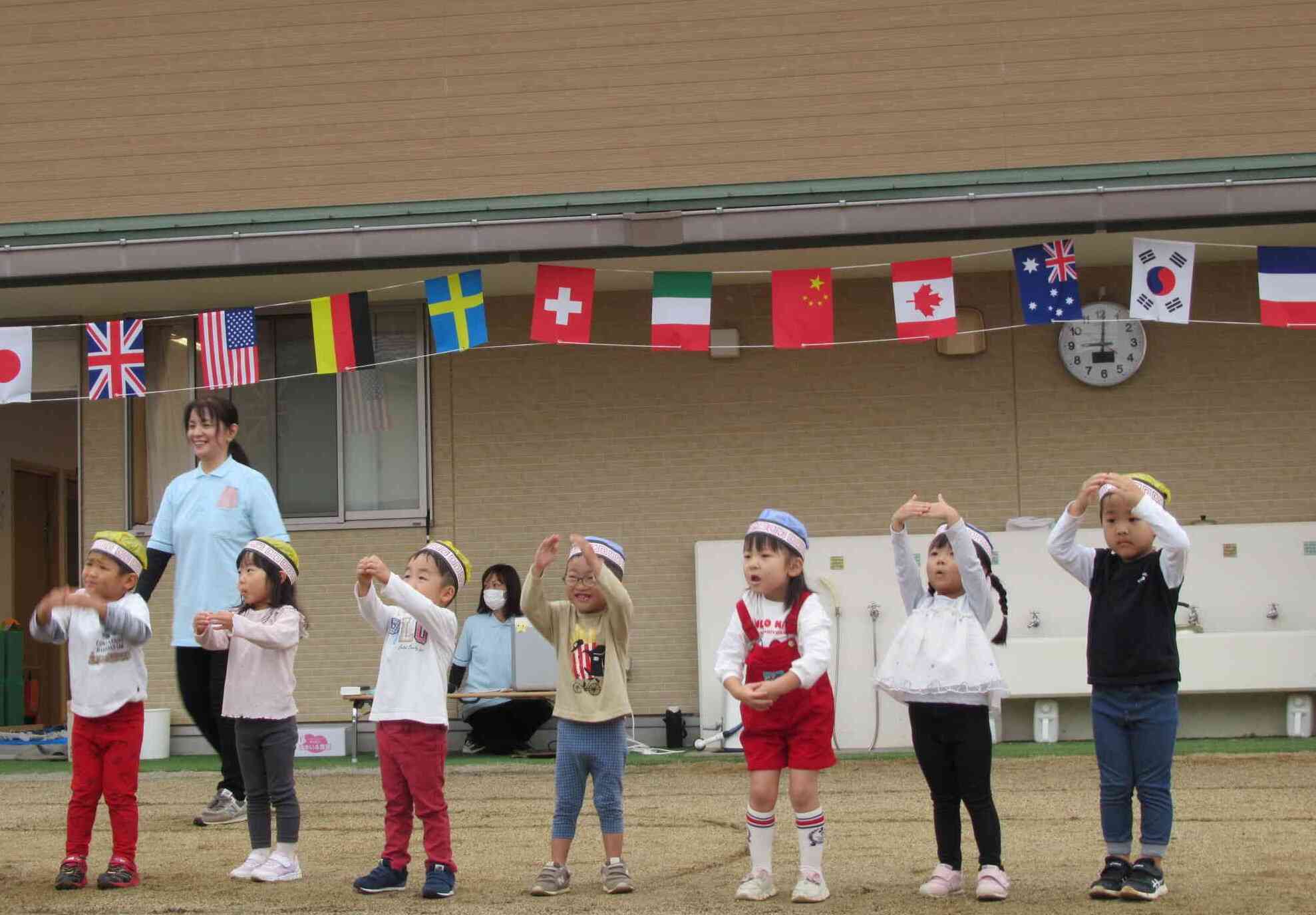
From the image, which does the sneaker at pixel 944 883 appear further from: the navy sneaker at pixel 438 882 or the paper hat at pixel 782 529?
the navy sneaker at pixel 438 882

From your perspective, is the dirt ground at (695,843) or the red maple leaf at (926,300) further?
the red maple leaf at (926,300)

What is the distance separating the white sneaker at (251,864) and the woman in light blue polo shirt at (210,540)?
1.14m

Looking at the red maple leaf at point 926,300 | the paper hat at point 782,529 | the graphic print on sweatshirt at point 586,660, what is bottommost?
the graphic print on sweatshirt at point 586,660

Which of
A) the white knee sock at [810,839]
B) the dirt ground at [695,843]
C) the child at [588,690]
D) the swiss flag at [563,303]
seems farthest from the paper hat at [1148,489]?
the swiss flag at [563,303]

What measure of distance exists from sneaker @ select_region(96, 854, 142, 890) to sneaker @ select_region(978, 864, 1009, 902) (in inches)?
115

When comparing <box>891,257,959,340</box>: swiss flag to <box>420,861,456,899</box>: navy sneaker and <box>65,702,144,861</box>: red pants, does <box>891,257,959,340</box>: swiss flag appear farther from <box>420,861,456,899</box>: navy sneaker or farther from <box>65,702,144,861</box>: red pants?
<box>65,702,144,861</box>: red pants

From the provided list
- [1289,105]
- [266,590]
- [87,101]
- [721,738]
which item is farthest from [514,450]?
[1289,105]

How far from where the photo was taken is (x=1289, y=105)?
10.6 meters

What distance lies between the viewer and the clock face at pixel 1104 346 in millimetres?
10336

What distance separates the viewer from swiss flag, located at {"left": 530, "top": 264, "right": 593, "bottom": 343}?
928 centimetres

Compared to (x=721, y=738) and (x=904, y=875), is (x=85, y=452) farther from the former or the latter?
(x=904, y=875)

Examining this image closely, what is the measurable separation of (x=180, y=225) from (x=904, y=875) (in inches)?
250

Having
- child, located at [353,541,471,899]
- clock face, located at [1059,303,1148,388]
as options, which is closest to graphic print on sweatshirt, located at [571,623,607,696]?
child, located at [353,541,471,899]

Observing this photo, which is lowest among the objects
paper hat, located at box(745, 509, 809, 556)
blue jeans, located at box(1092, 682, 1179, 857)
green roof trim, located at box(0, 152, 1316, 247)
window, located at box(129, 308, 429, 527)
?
blue jeans, located at box(1092, 682, 1179, 857)
